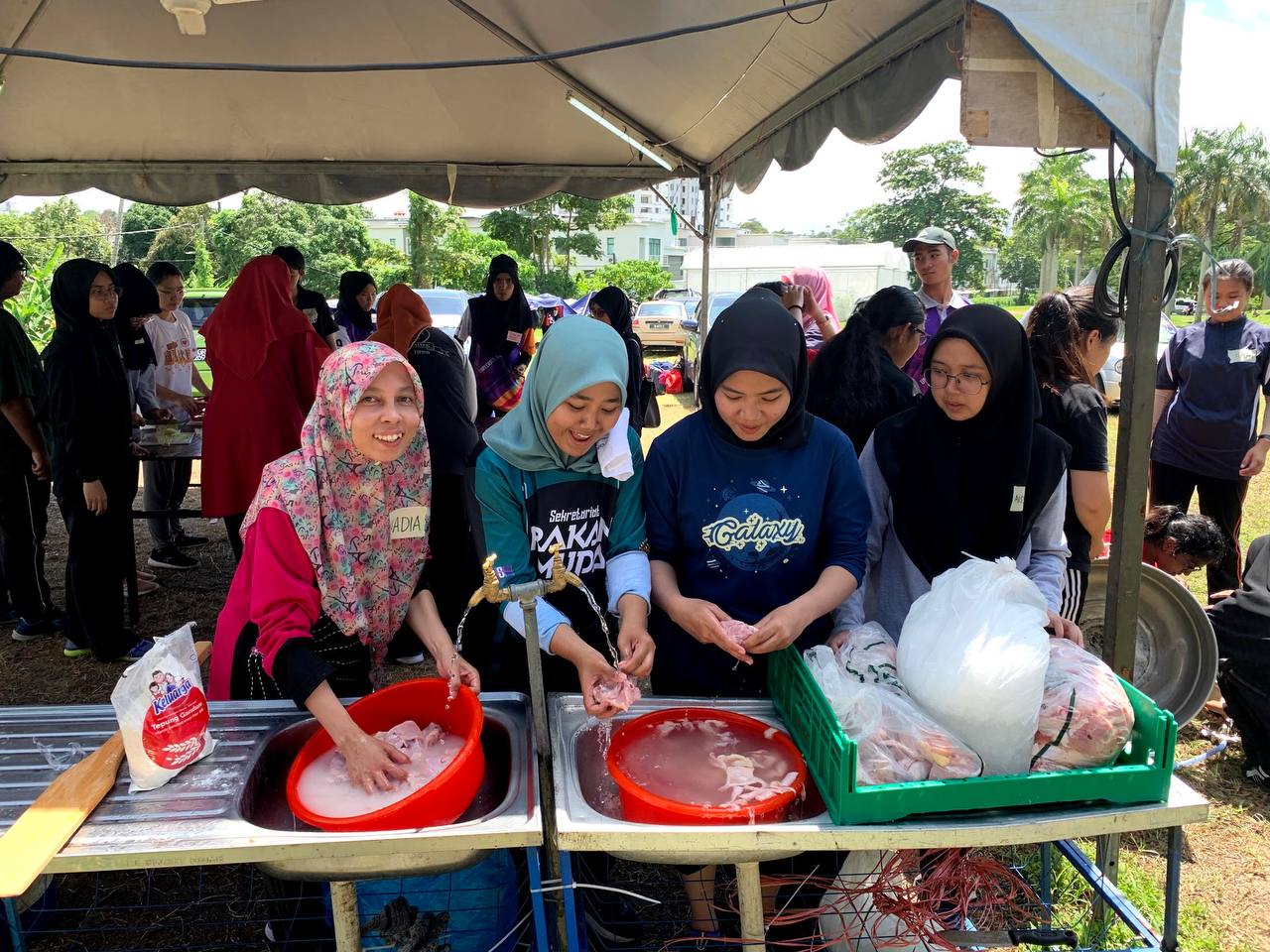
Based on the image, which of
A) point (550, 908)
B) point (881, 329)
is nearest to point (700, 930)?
point (550, 908)

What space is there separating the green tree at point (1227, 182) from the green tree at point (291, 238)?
111 feet

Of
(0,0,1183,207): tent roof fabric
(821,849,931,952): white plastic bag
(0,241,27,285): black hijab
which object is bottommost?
(821,849,931,952): white plastic bag

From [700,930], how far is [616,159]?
212 inches

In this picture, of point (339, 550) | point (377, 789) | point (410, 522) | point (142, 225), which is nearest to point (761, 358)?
point (410, 522)

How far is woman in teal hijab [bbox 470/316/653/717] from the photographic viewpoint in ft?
5.45

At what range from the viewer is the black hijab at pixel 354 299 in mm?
6441

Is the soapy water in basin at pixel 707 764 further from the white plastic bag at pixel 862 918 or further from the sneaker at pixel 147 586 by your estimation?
the sneaker at pixel 147 586

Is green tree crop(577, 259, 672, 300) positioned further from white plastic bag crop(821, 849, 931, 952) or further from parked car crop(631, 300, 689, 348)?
white plastic bag crop(821, 849, 931, 952)

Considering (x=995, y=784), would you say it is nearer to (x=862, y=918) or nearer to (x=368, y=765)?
(x=862, y=918)

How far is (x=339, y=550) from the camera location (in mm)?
1764

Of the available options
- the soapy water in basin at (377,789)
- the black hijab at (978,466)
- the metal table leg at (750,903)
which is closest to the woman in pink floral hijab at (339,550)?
the soapy water in basin at (377,789)

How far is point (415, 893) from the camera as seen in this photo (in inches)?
65.2

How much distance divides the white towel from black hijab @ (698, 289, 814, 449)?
0.66 feet

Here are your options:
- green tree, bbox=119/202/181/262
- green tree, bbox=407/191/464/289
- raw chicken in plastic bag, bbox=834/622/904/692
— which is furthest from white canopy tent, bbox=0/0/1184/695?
green tree, bbox=119/202/181/262
